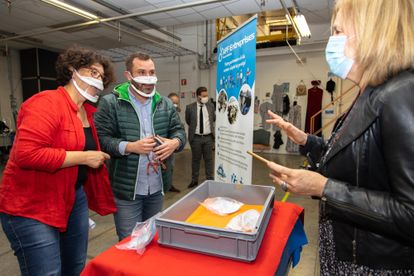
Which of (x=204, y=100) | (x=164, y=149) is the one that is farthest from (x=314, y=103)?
(x=164, y=149)

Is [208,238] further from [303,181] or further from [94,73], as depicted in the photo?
[94,73]

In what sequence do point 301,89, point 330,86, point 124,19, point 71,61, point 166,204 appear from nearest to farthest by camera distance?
point 71,61 → point 166,204 → point 124,19 → point 330,86 → point 301,89

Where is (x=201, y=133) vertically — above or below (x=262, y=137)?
above

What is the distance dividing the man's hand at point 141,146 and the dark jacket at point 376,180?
104 cm

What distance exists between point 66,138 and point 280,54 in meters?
7.29

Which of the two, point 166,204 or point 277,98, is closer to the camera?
point 166,204

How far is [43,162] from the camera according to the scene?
3.81 ft

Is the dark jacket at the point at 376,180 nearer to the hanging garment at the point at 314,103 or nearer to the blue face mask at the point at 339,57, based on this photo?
the blue face mask at the point at 339,57

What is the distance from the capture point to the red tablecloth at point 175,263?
883 millimetres

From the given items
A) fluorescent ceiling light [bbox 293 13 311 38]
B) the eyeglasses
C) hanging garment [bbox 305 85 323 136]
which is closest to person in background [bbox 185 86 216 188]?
fluorescent ceiling light [bbox 293 13 311 38]

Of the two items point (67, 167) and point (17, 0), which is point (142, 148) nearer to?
point (67, 167)

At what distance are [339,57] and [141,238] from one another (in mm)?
955

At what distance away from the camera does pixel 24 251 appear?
1.21m

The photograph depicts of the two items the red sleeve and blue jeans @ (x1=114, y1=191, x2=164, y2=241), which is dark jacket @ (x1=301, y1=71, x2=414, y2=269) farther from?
blue jeans @ (x1=114, y1=191, x2=164, y2=241)
